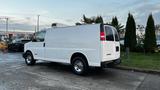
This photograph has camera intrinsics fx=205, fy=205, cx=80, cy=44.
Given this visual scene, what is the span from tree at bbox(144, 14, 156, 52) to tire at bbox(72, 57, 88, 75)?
1159 centimetres

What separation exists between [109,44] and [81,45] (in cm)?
115

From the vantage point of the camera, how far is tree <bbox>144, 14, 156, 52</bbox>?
60.5 ft

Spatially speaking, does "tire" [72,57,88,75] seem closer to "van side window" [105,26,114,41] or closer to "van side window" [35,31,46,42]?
"van side window" [105,26,114,41]

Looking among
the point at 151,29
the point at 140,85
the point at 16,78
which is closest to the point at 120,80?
the point at 140,85

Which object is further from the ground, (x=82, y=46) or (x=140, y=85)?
(x=82, y=46)

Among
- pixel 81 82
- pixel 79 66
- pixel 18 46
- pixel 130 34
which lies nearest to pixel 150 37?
pixel 130 34

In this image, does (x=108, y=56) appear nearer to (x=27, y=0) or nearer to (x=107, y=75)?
(x=107, y=75)

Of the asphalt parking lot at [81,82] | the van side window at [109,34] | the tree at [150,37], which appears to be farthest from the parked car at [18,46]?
the van side window at [109,34]

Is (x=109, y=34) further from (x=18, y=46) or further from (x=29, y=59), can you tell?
(x=18, y=46)

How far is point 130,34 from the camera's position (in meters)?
19.7

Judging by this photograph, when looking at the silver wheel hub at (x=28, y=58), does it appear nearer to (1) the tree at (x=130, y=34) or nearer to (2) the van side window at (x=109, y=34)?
(2) the van side window at (x=109, y=34)

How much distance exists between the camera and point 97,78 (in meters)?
8.09

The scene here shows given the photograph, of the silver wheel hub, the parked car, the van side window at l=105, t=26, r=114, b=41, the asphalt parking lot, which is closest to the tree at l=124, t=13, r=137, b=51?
the asphalt parking lot

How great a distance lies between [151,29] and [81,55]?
12172 mm
